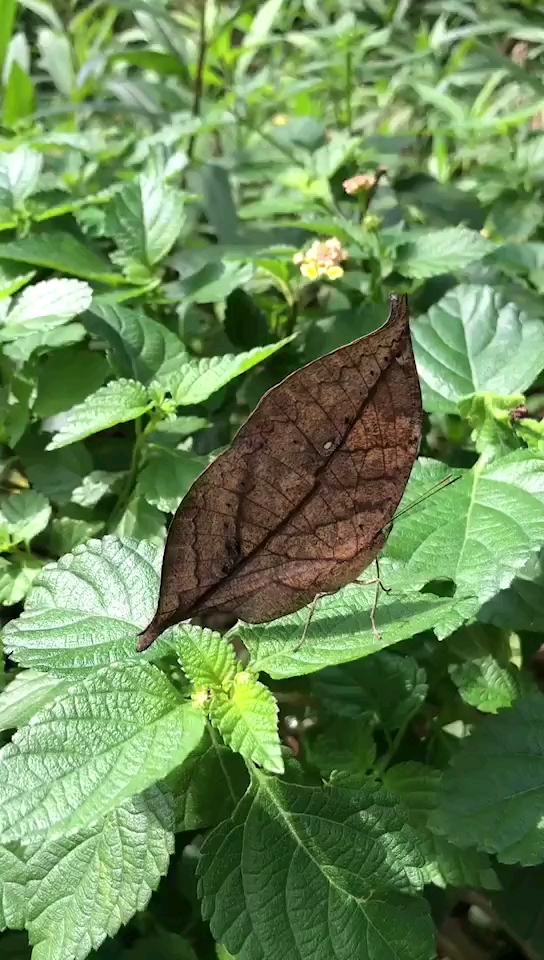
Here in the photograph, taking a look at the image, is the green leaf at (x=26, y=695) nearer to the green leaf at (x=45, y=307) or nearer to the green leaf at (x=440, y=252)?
the green leaf at (x=45, y=307)

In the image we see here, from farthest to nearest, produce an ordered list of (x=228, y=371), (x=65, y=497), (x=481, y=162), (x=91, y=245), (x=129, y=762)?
(x=481, y=162) < (x=91, y=245) < (x=65, y=497) < (x=228, y=371) < (x=129, y=762)

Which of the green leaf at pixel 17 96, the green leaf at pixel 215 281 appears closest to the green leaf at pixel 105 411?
the green leaf at pixel 215 281

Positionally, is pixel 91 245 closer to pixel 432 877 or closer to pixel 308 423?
pixel 308 423

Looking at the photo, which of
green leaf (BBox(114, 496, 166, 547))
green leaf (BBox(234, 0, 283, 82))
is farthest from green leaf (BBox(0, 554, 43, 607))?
green leaf (BBox(234, 0, 283, 82))

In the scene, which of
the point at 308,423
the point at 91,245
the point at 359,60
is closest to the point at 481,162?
the point at 359,60

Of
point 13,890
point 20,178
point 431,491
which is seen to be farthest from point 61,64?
point 13,890

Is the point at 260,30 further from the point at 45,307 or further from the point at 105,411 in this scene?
the point at 105,411
